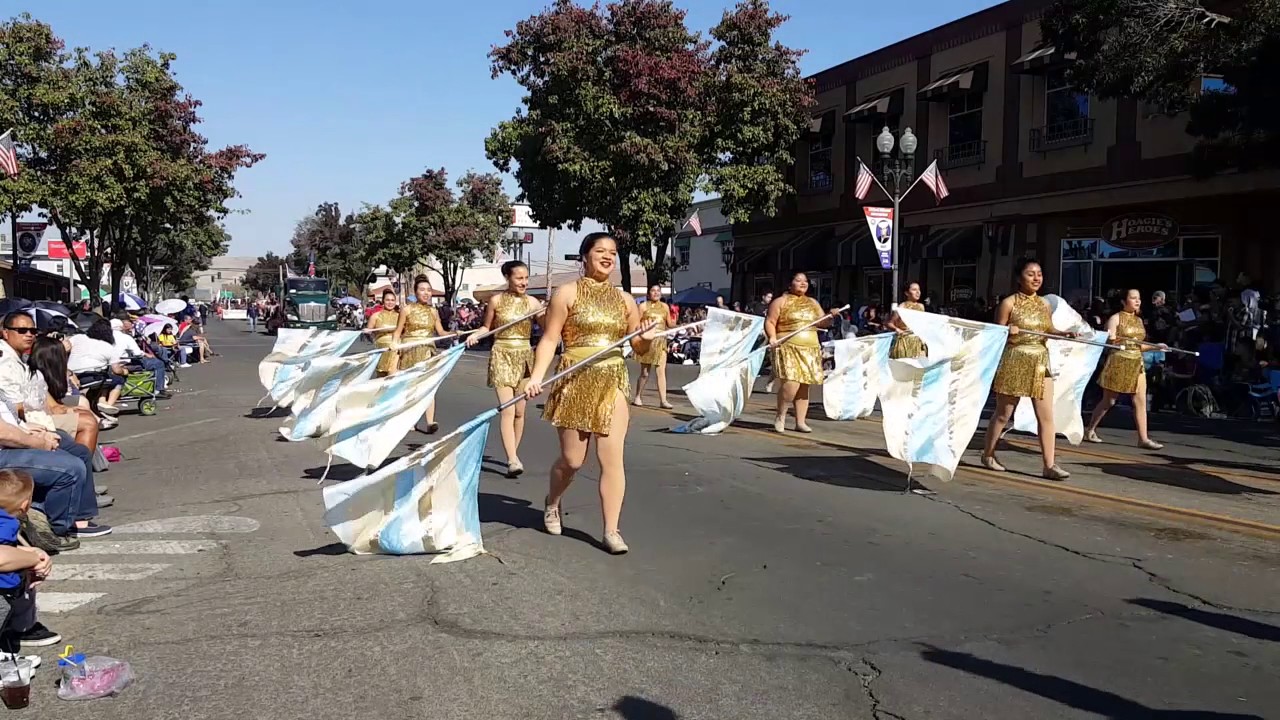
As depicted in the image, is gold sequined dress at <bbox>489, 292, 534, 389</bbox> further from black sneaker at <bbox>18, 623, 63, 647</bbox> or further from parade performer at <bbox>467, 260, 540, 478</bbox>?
black sneaker at <bbox>18, 623, 63, 647</bbox>

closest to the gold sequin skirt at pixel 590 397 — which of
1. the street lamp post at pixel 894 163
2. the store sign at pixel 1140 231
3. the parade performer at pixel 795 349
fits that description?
the parade performer at pixel 795 349

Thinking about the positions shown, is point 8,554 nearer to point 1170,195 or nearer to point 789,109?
point 1170,195

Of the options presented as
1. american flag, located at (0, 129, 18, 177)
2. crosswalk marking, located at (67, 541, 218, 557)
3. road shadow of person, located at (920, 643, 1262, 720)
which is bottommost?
crosswalk marking, located at (67, 541, 218, 557)

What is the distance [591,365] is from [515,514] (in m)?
1.61

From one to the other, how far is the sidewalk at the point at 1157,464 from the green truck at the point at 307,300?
45.4m

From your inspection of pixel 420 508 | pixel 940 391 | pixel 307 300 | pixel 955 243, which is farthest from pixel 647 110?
pixel 307 300

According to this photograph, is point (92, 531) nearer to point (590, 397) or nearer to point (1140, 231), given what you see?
point (590, 397)

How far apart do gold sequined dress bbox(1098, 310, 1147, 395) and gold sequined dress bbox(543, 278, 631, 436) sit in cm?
647

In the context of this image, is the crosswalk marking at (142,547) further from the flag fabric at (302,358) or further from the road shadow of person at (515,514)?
the flag fabric at (302,358)

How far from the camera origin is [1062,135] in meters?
23.8

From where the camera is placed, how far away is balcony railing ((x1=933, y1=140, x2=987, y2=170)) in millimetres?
26203

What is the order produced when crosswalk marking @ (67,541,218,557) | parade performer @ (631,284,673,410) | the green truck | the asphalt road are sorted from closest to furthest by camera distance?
the asphalt road → crosswalk marking @ (67,541,218,557) → parade performer @ (631,284,673,410) → the green truck

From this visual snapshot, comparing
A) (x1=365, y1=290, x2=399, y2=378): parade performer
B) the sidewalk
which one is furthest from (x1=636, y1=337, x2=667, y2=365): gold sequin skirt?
(x1=365, y1=290, x2=399, y2=378): parade performer

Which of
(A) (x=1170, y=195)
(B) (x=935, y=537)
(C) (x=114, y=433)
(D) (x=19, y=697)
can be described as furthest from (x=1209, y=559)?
(A) (x=1170, y=195)
